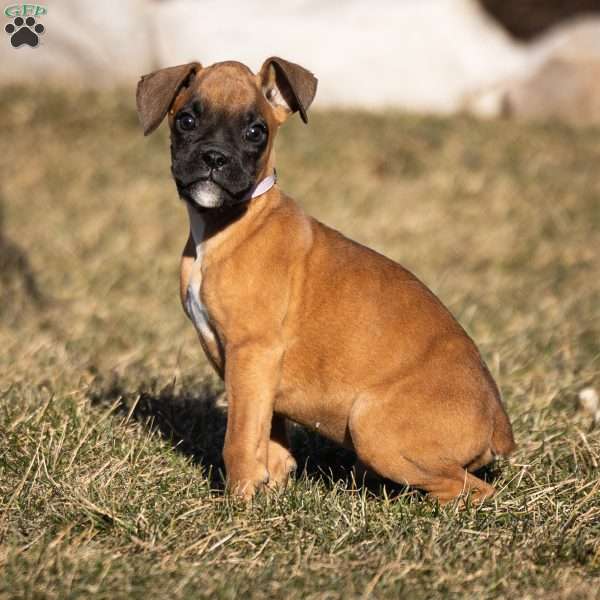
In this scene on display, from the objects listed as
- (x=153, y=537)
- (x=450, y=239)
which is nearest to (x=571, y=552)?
(x=153, y=537)

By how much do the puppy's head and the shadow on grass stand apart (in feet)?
4.77

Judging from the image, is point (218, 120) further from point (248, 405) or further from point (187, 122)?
point (248, 405)

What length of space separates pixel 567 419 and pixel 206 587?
3002 mm

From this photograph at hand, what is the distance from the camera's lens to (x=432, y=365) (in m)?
4.74

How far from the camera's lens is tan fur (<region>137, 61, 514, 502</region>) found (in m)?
4.61

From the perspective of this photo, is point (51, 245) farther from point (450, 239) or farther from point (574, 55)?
point (574, 55)

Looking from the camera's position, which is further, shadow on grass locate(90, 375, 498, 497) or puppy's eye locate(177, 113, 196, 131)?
shadow on grass locate(90, 375, 498, 497)

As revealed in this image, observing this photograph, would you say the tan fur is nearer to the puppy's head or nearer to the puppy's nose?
the puppy's head

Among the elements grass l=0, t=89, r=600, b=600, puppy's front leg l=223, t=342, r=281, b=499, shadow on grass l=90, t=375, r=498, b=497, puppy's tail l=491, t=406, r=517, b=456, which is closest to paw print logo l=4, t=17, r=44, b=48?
grass l=0, t=89, r=600, b=600

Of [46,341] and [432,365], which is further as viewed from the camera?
[46,341]

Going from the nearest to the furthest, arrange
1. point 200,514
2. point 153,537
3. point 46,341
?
1. point 153,537
2. point 200,514
3. point 46,341

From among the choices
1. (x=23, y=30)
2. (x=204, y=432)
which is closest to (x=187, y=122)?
(x=204, y=432)

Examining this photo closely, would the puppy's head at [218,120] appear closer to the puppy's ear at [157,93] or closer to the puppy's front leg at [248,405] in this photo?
the puppy's ear at [157,93]

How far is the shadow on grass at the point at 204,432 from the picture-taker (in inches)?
212
